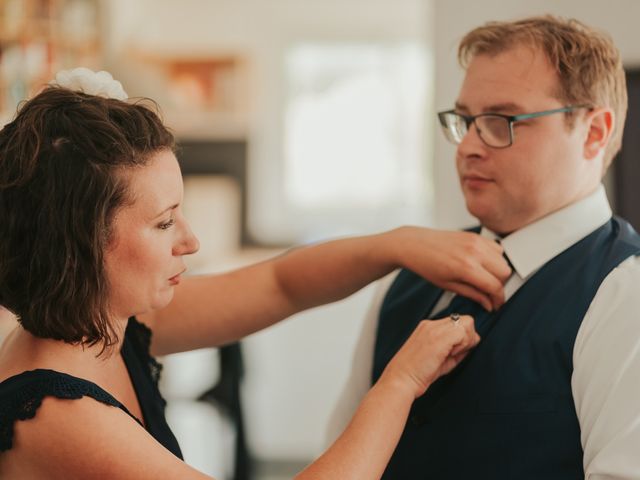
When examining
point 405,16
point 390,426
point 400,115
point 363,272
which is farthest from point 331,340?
point 390,426

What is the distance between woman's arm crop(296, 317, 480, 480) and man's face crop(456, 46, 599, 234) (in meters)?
0.30

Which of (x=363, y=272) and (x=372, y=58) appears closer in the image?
(x=363, y=272)

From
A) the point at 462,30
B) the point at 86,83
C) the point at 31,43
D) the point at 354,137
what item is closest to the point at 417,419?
the point at 86,83

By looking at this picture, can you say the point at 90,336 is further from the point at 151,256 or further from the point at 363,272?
the point at 363,272

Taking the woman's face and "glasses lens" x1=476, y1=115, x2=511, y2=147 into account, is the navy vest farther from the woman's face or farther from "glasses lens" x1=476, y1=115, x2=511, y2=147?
the woman's face

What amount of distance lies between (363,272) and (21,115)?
0.72 meters

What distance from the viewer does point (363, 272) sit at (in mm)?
1704

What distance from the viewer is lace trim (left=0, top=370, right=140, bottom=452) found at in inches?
47.4

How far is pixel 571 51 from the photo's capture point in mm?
1571

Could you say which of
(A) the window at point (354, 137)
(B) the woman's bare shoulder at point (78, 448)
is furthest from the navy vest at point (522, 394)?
(A) the window at point (354, 137)

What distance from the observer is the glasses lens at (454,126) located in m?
1.69

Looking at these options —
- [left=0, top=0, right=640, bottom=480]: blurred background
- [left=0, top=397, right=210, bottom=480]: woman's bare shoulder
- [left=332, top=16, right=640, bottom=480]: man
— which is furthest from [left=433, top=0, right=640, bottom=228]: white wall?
[left=0, top=0, right=640, bottom=480]: blurred background

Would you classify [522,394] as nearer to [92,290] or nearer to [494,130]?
[494,130]

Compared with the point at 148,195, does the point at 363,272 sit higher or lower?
lower
